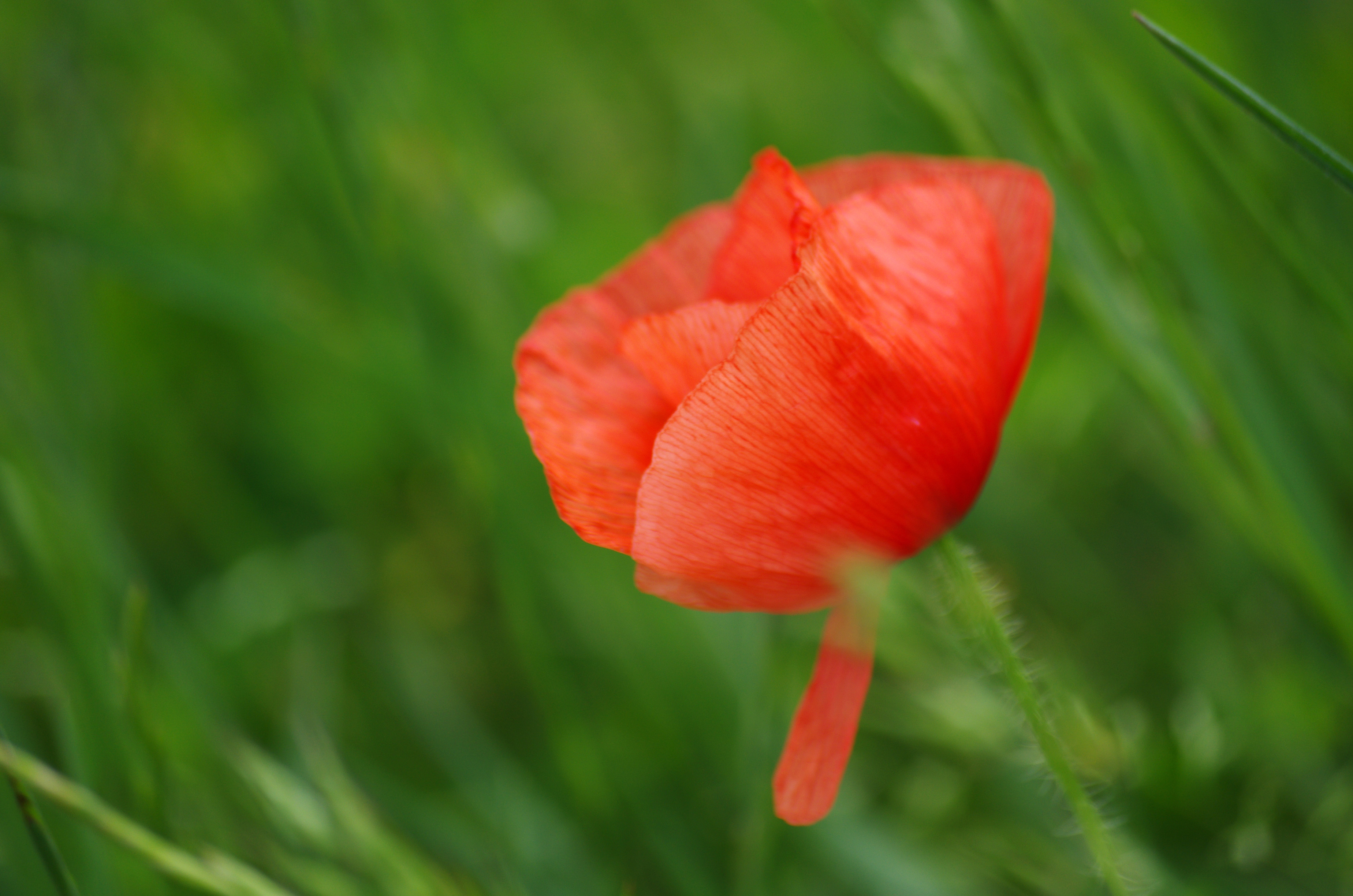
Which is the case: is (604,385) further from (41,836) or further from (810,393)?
(41,836)

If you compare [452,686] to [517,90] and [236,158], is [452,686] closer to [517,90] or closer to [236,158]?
[236,158]

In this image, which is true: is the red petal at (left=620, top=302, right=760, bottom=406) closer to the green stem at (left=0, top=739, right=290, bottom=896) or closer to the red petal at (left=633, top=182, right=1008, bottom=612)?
the red petal at (left=633, top=182, right=1008, bottom=612)

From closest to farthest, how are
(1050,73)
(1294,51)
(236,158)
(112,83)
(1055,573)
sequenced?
(1050,73), (1294,51), (1055,573), (112,83), (236,158)

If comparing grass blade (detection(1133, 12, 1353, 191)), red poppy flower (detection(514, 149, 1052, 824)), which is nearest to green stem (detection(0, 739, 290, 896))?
red poppy flower (detection(514, 149, 1052, 824))

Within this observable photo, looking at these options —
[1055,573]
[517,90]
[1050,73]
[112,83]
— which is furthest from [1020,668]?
[517,90]

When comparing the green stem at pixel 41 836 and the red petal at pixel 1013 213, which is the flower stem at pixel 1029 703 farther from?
the green stem at pixel 41 836
